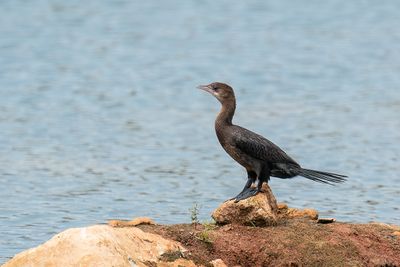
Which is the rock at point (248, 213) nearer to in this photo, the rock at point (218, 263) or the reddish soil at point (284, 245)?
the reddish soil at point (284, 245)

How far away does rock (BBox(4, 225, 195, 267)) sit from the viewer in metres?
9.22

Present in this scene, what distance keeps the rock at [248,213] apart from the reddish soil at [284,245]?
3.2 inches

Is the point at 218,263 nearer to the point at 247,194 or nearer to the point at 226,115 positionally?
the point at 247,194

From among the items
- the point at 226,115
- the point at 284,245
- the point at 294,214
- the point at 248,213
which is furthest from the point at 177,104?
the point at 284,245

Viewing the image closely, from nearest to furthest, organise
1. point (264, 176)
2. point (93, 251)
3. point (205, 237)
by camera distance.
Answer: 1. point (93, 251)
2. point (205, 237)
3. point (264, 176)

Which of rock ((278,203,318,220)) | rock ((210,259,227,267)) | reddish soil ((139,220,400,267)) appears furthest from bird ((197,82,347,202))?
rock ((210,259,227,267))

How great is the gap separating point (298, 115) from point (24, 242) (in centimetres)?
879

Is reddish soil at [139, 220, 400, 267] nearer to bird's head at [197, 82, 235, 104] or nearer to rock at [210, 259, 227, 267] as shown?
rock at [210, 259, 227, 267]

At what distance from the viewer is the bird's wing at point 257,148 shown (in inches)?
444

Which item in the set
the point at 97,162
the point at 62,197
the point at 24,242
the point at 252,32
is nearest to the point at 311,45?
the point at 252,32

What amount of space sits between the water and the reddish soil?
8.09 feet

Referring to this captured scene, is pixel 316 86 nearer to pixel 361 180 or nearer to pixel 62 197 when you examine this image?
pixel 361 180

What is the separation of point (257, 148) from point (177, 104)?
385 inches

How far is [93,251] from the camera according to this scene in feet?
30.2
